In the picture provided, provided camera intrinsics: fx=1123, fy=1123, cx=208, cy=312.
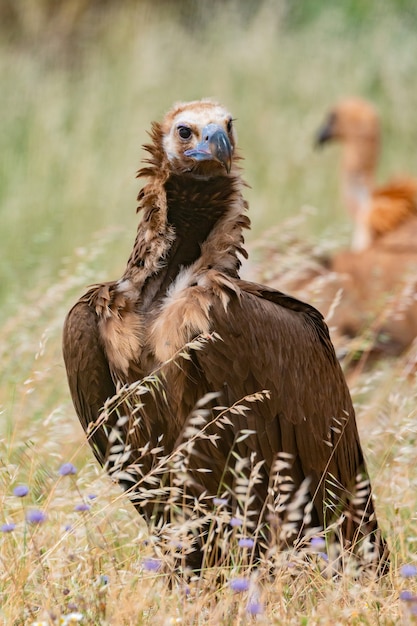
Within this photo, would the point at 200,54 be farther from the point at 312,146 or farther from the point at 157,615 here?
the point at 157,615

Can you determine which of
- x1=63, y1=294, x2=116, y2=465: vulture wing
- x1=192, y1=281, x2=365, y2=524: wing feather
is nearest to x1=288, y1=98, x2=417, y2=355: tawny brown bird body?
x1=192, y1=281, x2=365, y2=524: wing feather

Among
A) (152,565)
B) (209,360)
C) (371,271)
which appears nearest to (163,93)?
(371,271)

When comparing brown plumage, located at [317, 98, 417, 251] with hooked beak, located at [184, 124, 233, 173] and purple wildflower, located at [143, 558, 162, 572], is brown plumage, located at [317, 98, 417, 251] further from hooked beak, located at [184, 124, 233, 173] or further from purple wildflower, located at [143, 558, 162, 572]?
purple wildflower, located at [143, 558, 162, 572]

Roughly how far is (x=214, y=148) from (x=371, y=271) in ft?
10.1

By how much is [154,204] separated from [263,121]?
297 inches

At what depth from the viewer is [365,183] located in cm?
875

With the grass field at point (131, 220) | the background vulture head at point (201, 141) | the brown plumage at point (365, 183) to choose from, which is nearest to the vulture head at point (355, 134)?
the brown plumage at point (365, 183)

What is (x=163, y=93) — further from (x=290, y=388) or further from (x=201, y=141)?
(x=290, y=388)

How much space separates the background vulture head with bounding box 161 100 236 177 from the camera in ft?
11.5

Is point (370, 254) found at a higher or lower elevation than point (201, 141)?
lower

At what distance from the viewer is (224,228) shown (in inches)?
138

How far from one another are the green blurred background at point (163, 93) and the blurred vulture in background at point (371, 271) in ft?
1.48

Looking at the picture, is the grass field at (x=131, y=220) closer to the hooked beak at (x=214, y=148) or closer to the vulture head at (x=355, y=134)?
the vulture head at (x=355, y=134)

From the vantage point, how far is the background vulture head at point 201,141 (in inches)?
138
